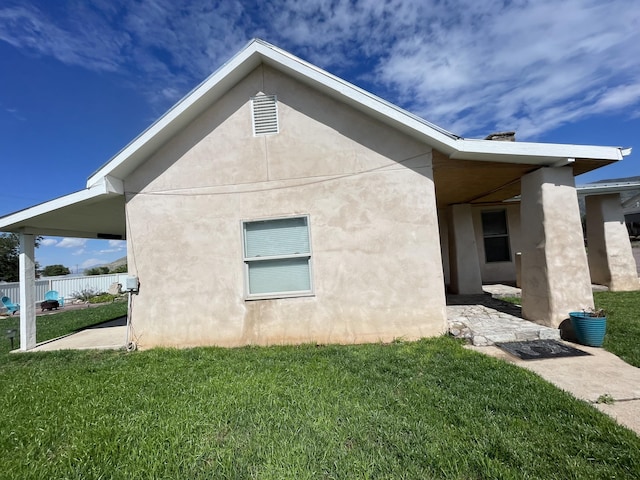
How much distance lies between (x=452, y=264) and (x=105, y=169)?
32.2 ft

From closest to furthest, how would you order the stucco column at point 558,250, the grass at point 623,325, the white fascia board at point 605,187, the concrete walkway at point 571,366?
the concrete walkway at point 571,366 → the grass at point 623,325 → the stucco column at point 558,250 → the white fascia board at point 605,187

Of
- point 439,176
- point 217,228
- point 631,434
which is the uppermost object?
point 439,176

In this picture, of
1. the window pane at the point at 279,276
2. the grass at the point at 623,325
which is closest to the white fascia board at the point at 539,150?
the grass at the point at 623,325

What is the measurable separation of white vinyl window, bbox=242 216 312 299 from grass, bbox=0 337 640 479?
152 centimetres

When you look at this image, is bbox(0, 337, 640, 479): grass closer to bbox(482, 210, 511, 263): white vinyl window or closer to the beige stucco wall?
the beige stucco wall

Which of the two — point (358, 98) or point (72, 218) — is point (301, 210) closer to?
point (358, 98)

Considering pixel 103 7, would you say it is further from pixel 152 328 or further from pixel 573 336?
pixel 573 336

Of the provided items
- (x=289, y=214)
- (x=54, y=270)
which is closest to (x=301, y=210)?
(x=289, y=214)

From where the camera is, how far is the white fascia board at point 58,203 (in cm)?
595

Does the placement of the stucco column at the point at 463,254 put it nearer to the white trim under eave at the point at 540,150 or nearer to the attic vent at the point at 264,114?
the white trim under eave at the point at 540,150

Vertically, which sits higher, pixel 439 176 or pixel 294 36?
pixel 294 36

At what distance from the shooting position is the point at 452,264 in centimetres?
1036

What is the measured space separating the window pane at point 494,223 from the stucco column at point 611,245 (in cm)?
242

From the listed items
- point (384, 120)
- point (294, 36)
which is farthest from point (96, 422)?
point (294, 36)
